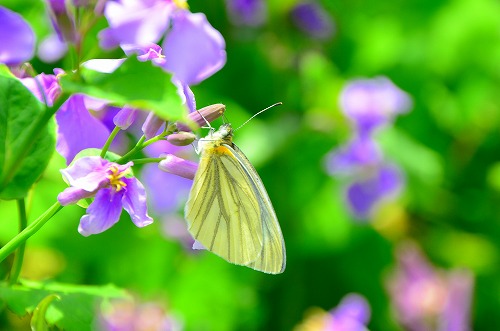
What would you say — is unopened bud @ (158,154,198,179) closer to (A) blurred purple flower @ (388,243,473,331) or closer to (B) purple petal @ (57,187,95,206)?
(B) purple petal @ (57,187,95,206)

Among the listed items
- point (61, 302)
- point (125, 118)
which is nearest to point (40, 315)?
point (61, 302)

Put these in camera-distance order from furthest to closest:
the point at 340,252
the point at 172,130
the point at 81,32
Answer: the point at 340,252
the point at 172,130
the point at 81,32

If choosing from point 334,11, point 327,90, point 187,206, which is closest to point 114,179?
point 187,206

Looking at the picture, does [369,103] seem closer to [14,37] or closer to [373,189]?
[373,189]

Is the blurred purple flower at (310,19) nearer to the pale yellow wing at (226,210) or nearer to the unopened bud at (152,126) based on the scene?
the pale yellow wing at (226,210)

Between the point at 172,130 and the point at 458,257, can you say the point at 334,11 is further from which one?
the point at 172,130

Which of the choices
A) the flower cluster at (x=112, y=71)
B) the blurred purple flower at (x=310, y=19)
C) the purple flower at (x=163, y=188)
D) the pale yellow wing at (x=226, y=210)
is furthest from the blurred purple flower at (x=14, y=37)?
the blurred purple flower at (x=310, y=19)
